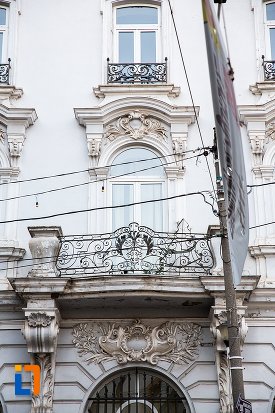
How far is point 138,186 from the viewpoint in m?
15.8

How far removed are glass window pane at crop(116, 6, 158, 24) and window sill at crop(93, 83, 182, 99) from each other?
188 centimetres

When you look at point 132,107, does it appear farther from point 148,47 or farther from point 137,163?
point 148,47

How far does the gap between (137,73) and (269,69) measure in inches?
110

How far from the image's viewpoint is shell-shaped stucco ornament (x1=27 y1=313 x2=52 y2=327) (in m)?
13.6

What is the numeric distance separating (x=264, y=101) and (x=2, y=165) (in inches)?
218

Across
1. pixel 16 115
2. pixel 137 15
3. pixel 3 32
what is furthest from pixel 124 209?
pixel 3 32

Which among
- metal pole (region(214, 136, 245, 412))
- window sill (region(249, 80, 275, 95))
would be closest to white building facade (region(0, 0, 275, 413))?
window sill (region(249, 80, 275, 95))

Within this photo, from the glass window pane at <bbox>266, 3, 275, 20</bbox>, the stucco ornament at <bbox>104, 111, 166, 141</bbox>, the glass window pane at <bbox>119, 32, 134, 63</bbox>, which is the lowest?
the stucco ornament at <bbox>104, 111, 166, 141</bbox>

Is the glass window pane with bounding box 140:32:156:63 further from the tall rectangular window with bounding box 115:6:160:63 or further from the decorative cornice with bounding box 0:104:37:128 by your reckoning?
the decorative cornice with bounding box 0:104:37:128

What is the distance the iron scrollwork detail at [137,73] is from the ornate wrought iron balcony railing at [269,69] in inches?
83.4

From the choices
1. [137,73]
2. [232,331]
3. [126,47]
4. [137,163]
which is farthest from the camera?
[126,47]

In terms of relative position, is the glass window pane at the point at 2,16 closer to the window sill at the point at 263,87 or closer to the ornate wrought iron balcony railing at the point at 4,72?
the ornate wrought iron balcony railing at the point at 4,72

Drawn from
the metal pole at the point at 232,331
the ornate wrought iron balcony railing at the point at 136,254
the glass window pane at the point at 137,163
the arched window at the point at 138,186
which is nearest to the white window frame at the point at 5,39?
the glass window pane at the point at 137,163

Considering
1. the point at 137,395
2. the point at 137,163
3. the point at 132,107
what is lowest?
the point at 137,395
